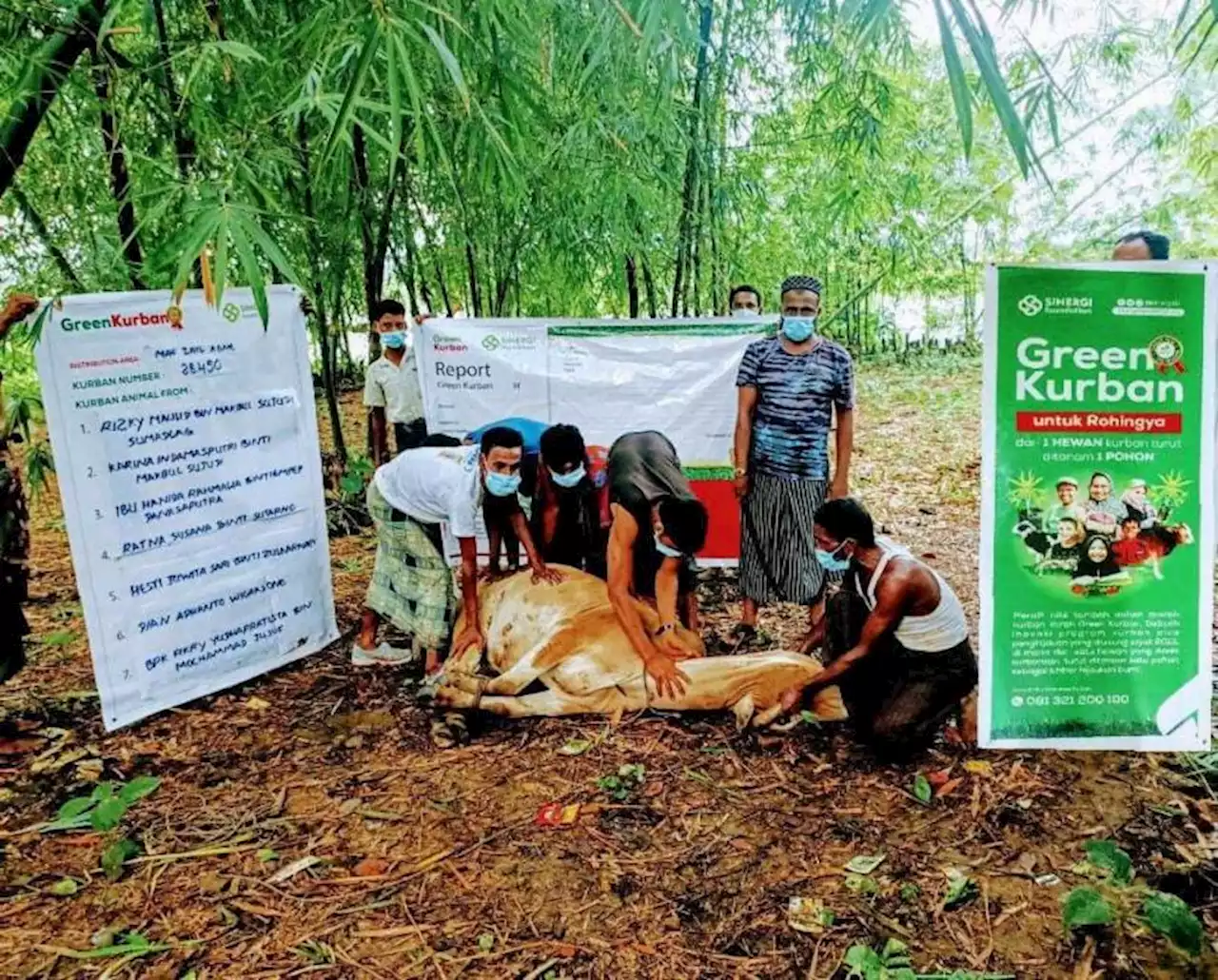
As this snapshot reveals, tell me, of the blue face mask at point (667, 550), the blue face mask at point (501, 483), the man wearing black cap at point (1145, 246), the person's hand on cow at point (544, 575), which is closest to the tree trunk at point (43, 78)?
the blue face mask at point (501, 483)

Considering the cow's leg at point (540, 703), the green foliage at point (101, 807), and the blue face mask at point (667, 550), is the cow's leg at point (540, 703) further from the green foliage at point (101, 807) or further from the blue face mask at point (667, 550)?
the green foliage at point (101, 807)

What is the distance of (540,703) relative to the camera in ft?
9.51

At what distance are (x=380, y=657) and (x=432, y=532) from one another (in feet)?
1.82

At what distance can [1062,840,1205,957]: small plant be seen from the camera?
174 cm

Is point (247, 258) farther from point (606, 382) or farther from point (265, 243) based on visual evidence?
point (606, 382)

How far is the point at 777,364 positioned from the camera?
10.6 feet

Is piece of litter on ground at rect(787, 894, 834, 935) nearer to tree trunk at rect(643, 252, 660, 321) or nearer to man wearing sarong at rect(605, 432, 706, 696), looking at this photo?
man wearing sarong at rect(605, 432, 706, 696)

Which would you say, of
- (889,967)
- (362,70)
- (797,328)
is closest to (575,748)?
(889,967)

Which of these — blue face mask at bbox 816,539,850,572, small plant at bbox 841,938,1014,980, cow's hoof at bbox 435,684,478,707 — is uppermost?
blue face mask at bbox 816,539,850,572

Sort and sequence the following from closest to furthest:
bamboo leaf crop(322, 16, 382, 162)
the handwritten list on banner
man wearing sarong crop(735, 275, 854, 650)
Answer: bamboo leaf crop(322, 16, 382, 162)
the handwritten list on banner
man wearing sarong crop(735, 275, 854, 650)

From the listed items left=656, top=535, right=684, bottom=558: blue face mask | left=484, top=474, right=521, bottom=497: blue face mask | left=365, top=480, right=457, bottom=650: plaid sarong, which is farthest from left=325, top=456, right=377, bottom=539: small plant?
left=656, top=535, right=684, bottom=558: blue face mask

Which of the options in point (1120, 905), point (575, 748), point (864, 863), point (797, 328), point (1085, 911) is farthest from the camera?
point (797, 328)

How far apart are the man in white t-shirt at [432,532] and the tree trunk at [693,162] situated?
187 cm

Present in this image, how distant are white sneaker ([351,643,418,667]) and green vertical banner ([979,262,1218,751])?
210 centimetres
